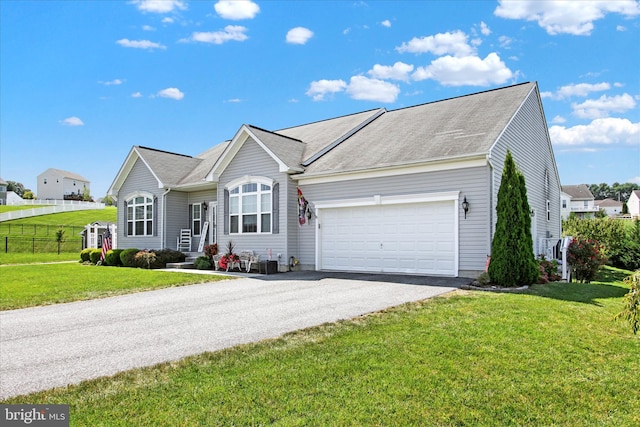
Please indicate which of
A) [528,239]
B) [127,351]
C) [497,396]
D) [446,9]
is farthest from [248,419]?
[446,9]

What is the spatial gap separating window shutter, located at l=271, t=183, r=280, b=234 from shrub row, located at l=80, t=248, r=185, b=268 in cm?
595

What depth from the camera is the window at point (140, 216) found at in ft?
70.8

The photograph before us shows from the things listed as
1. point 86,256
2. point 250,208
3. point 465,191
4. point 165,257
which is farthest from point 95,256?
point 465,191

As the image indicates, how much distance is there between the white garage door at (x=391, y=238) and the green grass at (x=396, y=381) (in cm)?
635

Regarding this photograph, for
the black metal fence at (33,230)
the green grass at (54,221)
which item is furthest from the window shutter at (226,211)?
the green grass at (54,221)

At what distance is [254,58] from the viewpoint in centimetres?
1881

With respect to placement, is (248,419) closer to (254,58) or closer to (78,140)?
(254,58)

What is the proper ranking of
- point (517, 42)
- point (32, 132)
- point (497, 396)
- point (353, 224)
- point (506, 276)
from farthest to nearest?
1. point (32, 132)
2. point (517, 42)
3. point (353, 224)
4. point (506, 276)
5. point (497, 396)

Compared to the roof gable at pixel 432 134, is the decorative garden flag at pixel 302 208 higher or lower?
lower

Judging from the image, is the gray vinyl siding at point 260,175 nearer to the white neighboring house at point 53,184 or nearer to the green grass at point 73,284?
the green grass at point 73,284

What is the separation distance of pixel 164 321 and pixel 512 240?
27.7 feet

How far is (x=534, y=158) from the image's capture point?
17.0 metres

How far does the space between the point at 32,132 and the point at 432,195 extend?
38.1 meters

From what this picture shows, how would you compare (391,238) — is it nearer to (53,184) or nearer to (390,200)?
(390,200)
